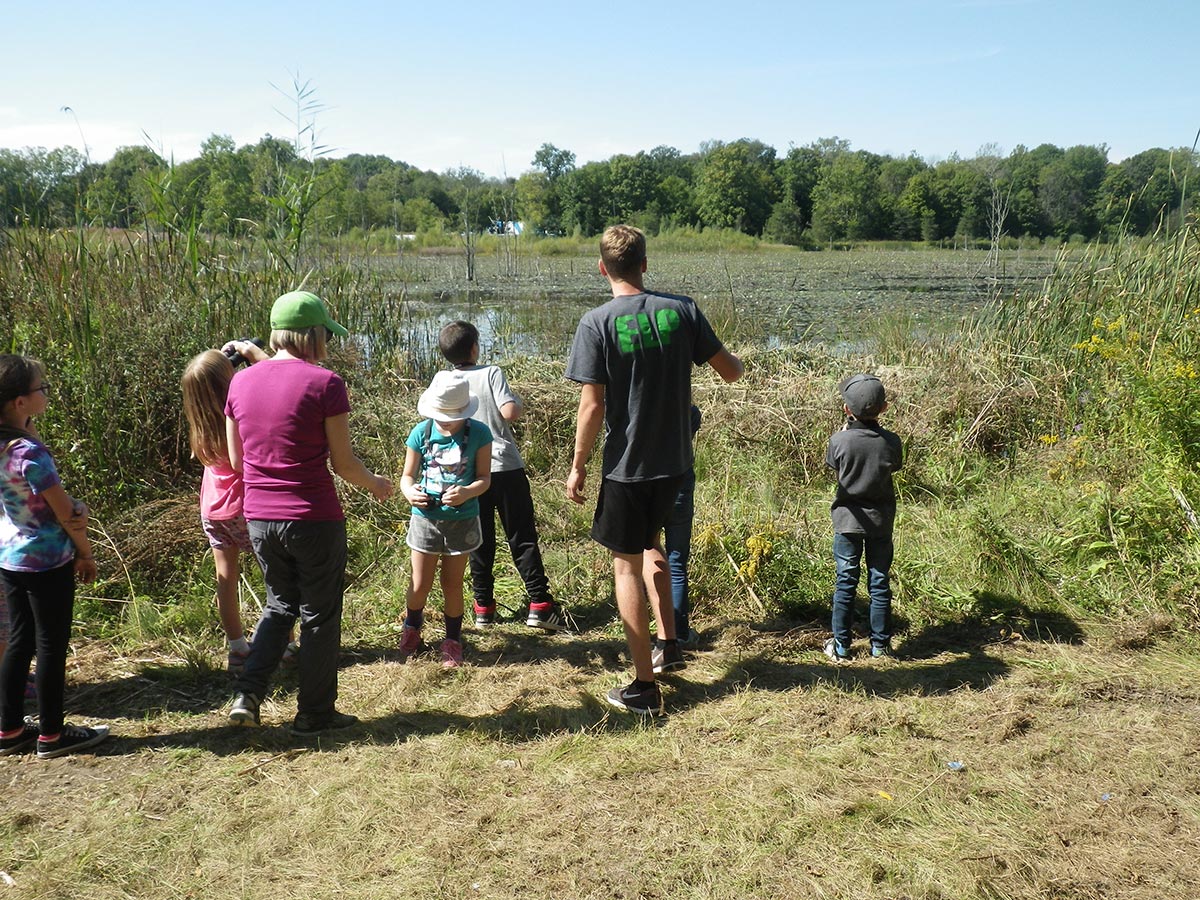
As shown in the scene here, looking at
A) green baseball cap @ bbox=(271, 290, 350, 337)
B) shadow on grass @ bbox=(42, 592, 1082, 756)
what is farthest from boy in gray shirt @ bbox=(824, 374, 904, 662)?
green baseball cap @ bbox=(271, 290, 350, 337)

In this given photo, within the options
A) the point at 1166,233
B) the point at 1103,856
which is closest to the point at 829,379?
the point at 1166,233

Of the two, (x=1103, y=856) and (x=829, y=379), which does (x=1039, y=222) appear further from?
(x=1103, y=856)

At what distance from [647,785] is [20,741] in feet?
7.83

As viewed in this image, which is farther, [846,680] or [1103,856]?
[846,680]

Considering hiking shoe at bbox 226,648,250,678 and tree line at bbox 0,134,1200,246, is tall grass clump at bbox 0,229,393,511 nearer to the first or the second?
tree line at bbox 0,134,1200,246

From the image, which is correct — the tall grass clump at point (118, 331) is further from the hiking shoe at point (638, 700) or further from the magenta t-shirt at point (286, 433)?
the hiking shoe at point (638, 700)

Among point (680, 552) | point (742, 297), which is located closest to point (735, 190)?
point (742, 297)

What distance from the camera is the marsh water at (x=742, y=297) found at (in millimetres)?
10320

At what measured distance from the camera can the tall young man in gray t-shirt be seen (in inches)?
132

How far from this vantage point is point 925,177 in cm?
5412

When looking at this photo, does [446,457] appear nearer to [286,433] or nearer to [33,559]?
[286,433]

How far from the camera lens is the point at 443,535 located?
3.96 meters

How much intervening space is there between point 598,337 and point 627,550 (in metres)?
0.86

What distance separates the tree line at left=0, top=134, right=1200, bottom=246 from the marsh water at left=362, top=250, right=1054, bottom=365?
1229mm
